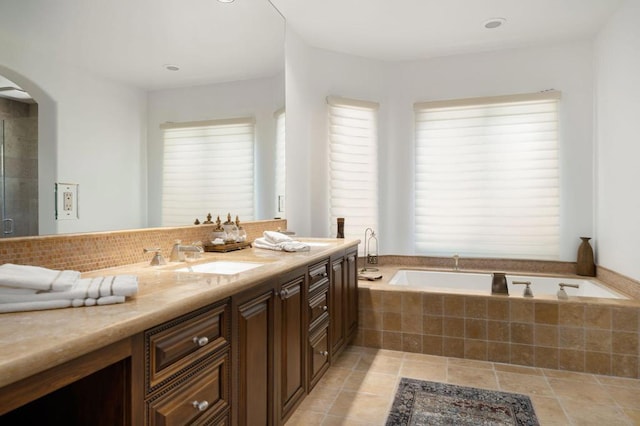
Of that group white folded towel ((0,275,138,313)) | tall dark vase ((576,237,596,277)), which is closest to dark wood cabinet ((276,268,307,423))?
white folded towel ((0,275,138,313))

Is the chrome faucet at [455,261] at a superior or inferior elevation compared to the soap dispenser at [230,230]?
inferior

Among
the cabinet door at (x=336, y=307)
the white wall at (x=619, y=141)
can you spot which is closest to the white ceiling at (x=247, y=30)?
the white wall at (x=619, y=141)

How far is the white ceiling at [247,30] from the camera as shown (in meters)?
1.50

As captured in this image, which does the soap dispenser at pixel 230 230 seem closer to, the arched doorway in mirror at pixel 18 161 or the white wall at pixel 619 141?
the arched doorway in mirror at pixel 18 161

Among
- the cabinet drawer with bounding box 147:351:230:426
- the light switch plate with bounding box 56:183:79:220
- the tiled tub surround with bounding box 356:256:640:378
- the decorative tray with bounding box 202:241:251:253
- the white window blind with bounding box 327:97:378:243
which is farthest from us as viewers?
the white window blind with bounding box 327:97:378:243

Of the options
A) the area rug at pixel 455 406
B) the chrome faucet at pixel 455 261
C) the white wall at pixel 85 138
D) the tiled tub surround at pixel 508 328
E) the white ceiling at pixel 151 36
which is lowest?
the area rug at pixel 455 406

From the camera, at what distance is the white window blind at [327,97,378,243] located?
396 cm

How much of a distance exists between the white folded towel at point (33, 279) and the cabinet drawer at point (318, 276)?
4.32 ft

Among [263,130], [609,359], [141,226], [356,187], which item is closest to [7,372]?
[141,226]

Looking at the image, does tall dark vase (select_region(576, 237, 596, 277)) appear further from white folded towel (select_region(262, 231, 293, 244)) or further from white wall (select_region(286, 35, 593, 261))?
white folded towel (select_region(262, 231, 293, 244))

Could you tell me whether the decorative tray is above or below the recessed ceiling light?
below

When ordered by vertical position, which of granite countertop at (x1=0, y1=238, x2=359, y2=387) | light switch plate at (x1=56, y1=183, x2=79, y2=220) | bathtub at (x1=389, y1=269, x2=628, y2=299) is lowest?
bathtub at (x1=389, y1=269, x2=628, y2=299)

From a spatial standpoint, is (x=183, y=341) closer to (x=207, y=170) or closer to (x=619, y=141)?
(x=207, y=170)

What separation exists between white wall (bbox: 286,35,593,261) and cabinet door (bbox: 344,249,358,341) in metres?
0.74
